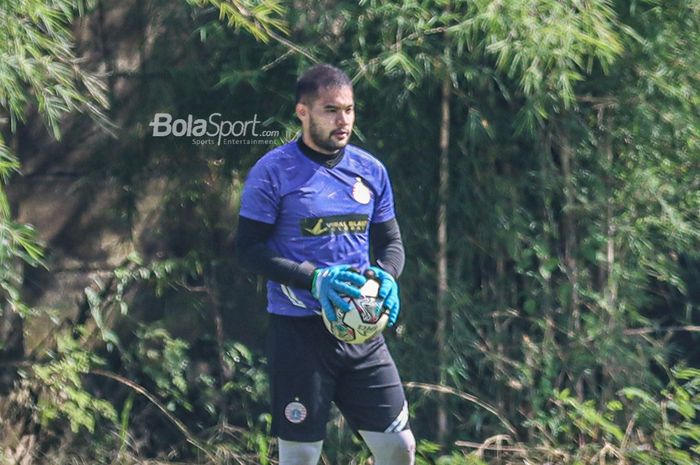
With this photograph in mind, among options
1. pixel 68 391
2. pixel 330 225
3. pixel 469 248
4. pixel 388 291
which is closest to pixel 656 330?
pixel 469 248

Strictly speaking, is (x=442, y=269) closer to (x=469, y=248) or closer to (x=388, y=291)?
(x=469, y=248)

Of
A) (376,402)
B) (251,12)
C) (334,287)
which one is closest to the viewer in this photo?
(334,287)

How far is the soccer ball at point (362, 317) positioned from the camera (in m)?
3.88

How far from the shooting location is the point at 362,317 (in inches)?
154

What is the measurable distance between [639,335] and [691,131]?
90 centimetres

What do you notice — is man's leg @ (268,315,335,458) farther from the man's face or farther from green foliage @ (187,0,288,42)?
green foliage @ (187,0,288,42)

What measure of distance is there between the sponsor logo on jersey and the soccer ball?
0.55 feet

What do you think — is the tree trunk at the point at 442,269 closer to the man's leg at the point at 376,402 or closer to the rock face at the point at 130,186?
the rock face at the point at 130,186

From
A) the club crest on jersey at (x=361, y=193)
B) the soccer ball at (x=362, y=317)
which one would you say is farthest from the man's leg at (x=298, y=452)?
the club crest on jersey at (x=361, y=193)

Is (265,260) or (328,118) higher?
(328,118)

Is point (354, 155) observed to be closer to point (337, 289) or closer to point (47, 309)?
point (337, 289)

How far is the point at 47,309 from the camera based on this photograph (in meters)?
5.30

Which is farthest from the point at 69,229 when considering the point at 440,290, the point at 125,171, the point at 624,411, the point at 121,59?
the point at 624,411

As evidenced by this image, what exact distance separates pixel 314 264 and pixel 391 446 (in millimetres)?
630
